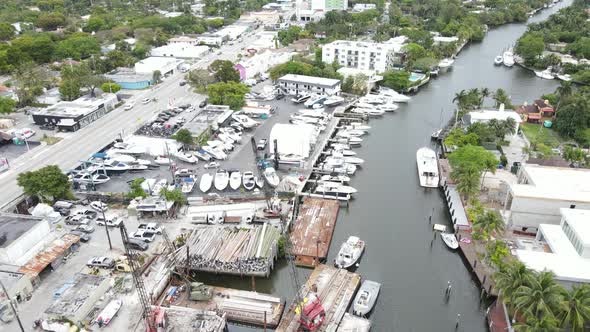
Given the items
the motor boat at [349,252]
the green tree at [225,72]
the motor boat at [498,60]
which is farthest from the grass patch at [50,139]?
the motor boat at [498,60]

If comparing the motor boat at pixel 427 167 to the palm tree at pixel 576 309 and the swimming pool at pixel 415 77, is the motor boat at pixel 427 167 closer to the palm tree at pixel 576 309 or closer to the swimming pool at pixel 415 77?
the palm tree at pixel 576 309

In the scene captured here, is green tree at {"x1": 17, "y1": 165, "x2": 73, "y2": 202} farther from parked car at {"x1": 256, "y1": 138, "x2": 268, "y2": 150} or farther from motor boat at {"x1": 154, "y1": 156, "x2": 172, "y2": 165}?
parked car at {"x1": 256, "y1": 138, "x2": 268, "y2": 150}

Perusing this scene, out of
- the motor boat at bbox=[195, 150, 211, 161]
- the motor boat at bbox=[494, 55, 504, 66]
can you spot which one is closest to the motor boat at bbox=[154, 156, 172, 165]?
the motor boat at bbox=[195, 150, 211, 161]

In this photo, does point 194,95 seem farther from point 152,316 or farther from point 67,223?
point 152,316

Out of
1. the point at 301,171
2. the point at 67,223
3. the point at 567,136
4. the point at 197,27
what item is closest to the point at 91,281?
the point at 67,223

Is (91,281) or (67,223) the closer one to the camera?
(91,281)

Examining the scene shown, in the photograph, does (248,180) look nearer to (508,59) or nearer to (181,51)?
(181,51)
